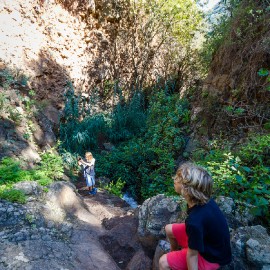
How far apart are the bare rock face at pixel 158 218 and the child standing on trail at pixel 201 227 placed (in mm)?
1261

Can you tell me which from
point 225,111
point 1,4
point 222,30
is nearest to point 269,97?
point 225,111

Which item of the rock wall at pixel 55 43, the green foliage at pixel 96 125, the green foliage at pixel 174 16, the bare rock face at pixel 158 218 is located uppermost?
the green foliage at pixel 174 16

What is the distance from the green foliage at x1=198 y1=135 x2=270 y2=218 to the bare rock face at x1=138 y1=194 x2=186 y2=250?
2.14ft

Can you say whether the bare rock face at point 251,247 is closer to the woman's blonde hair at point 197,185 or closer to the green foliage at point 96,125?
the woman's blonde hair at point 197,185

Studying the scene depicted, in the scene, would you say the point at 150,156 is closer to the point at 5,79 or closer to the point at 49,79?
the point at 49,79

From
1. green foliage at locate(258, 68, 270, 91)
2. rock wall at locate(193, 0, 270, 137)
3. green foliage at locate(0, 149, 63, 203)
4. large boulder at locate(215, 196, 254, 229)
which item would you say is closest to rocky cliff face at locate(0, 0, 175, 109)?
green foliage at locate(0, 149, 63, 203)

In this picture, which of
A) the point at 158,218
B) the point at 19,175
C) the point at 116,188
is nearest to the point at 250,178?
the point at 158,218

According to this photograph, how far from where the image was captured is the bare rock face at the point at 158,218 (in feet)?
11.8

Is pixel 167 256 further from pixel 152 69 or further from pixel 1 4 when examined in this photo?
pixel 152 69

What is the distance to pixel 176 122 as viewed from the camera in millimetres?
8922

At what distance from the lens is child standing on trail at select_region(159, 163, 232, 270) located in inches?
79.0

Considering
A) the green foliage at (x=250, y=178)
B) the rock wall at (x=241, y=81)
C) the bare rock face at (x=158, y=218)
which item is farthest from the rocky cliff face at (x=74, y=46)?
the green foliage at (x=250, y=178)

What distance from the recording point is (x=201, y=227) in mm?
1982

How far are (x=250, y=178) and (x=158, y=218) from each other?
148cm
